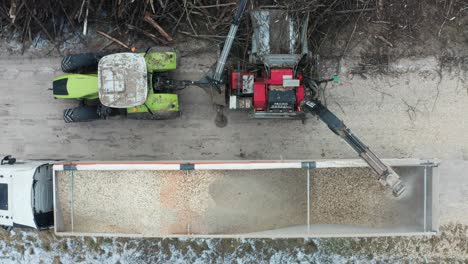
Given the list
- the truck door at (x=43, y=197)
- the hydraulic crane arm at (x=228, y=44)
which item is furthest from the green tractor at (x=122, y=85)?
the truck door at (x=43, y=197)

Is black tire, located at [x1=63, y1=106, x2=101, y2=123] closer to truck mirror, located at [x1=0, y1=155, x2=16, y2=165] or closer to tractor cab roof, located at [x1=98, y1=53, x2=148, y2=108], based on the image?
tractor cab roof, located at [x1=98, y1=53, x2=148, y2=108]

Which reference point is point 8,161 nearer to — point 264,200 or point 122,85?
point 122,85

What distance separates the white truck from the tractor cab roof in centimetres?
113

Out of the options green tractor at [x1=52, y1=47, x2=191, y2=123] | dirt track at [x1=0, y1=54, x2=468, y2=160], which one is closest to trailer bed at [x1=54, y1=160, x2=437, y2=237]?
green tractor at [x1=52, y1=47, x2=191, y2=123]

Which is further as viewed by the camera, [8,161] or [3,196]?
[8,161]

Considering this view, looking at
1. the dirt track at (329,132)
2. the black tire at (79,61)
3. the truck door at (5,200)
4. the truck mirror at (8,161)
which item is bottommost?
the truck door at (5,200)

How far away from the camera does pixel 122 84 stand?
7152 mm

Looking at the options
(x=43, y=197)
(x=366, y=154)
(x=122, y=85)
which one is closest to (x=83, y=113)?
(x=122, y=85)

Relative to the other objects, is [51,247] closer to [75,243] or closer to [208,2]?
[75,243]

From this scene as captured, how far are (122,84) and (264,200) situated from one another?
301 centimetres

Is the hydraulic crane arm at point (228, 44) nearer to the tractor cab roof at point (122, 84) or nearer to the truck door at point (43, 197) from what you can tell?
the tractor cab roof at point (122, 84)

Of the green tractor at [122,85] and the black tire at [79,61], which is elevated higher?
the black tire at [79,61]

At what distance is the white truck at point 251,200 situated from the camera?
21.8 ft

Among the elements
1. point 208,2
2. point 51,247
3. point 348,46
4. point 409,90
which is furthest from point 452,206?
point 51,247
